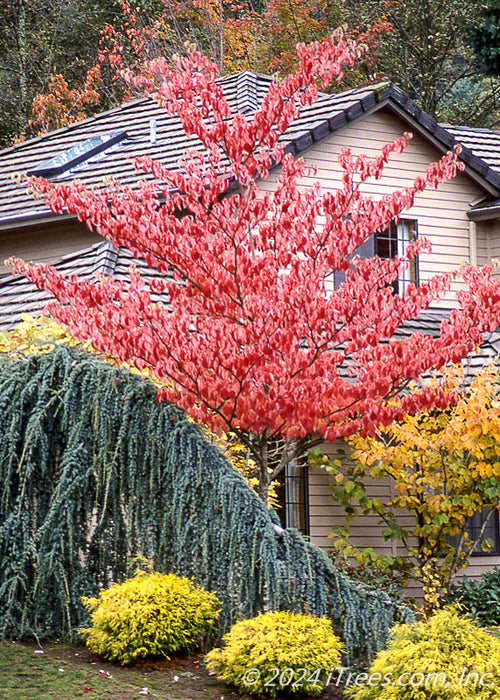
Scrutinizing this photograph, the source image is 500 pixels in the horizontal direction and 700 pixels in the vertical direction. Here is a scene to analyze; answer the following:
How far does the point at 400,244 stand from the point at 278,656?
8.87m

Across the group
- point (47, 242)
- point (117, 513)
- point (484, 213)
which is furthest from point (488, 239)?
point (117, 513)

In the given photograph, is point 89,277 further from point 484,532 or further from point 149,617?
point 484,532

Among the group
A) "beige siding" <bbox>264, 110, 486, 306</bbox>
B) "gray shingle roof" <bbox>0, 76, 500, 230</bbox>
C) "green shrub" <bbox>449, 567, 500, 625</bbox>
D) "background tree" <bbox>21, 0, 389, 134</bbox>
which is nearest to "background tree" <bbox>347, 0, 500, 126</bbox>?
"background tree" <bbox>21, 0, 389, 134</bbox>

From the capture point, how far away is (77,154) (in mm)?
15164

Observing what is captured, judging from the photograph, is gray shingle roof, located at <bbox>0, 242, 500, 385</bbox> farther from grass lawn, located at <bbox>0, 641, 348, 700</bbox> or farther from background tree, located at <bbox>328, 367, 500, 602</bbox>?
grass lawn, located at <bbox>0, 641, 348, 700</bbox>

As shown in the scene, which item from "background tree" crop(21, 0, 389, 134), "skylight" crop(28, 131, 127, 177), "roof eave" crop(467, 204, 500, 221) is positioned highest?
"background tree" crop(21, 0, 389, 134)

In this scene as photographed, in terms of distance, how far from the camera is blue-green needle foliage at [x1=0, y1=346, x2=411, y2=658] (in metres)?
7.40

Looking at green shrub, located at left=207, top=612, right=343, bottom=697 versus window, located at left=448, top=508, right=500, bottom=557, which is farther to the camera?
window, located at left=448, top=508, right=500, bottom=557

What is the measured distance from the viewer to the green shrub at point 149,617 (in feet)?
24.1

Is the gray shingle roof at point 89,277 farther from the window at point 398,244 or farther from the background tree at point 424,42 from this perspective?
the background tree at point 424,42

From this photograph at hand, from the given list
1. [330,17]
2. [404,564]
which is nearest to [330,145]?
[404,564]

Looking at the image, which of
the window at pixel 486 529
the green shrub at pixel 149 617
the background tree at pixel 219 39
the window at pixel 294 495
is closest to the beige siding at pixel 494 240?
the window at pixel 486 529

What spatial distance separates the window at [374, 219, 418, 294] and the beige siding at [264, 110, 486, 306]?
0.44 feet

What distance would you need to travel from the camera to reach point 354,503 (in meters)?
12.7
